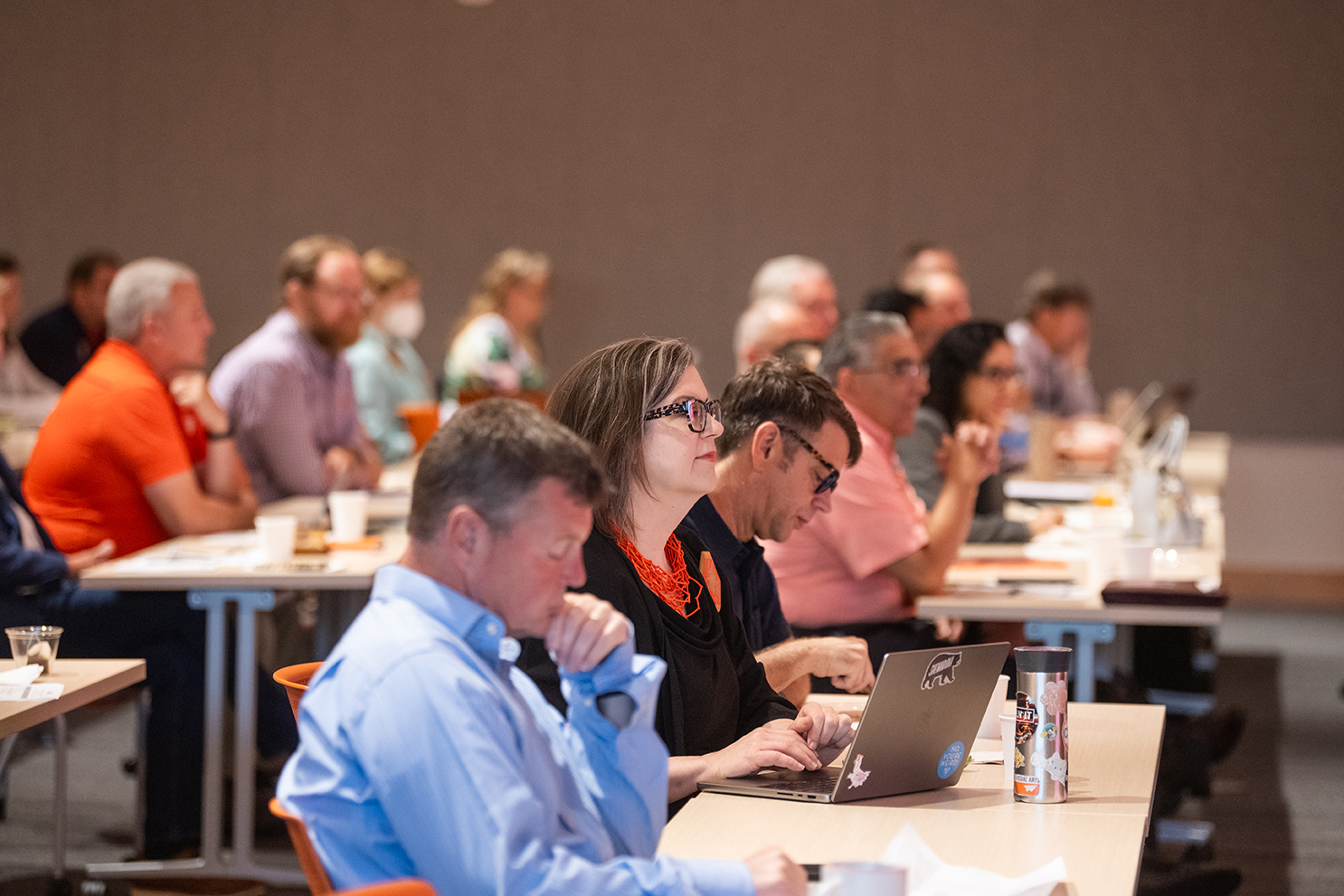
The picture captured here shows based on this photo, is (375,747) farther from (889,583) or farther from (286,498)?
(286,498)

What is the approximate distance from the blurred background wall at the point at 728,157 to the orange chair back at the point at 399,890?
776cm

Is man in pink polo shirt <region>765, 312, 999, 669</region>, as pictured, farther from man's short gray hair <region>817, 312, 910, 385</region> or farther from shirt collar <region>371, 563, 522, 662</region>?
shirt collar <region>371, 563, 522, 662</region>

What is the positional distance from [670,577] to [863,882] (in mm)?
912

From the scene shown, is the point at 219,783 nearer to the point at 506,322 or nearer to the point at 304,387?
the point at 304,387

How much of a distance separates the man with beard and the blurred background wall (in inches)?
148

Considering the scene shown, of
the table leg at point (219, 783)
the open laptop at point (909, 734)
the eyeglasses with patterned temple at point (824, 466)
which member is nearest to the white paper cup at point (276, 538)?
the table leg at point (219, 783)

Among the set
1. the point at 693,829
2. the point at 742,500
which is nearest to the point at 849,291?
the point at 742,500

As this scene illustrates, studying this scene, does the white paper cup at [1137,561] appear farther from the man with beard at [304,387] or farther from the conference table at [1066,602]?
the man with beard at [304,387]

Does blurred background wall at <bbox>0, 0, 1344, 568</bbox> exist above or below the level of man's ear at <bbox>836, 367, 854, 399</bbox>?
above

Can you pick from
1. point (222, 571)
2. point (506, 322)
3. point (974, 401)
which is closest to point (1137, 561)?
point (974, 401)

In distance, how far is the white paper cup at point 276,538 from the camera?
11.7 feet

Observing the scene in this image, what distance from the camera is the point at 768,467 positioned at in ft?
8.75

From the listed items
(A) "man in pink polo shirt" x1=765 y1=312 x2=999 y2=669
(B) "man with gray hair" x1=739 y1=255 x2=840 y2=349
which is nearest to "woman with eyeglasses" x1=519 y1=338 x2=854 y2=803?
(A) "man in pink polo shirt" x1=765 y1=312 x2=999 y2=669

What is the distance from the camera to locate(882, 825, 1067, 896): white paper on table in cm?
147
